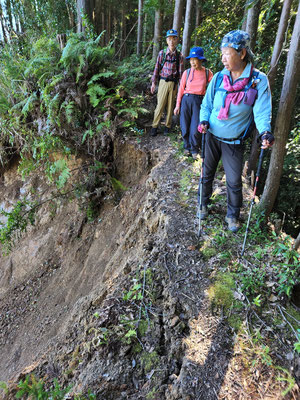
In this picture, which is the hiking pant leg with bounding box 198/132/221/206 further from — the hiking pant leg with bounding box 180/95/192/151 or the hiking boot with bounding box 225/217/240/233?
the hiking pant leg with bounding box 180/95/192/151

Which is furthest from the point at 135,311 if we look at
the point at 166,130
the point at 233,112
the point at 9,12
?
the point at 9,12

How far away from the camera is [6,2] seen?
15.3 meters

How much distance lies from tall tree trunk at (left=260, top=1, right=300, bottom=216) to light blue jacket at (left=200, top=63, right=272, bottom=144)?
0.40 meters

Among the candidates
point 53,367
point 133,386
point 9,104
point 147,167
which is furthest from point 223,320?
point 9,104

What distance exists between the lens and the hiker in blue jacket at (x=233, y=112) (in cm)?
342

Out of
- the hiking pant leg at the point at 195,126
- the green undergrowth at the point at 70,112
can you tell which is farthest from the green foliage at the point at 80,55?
the hiking pant leg at the point at 195,126

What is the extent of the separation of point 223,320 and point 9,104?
853cm

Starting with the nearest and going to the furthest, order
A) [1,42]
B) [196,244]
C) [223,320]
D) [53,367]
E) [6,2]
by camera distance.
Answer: [223,320] → [53,367] → [196,244] → [1,42] → [6,2]

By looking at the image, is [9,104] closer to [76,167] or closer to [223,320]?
[76,167]

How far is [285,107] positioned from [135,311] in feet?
11.5

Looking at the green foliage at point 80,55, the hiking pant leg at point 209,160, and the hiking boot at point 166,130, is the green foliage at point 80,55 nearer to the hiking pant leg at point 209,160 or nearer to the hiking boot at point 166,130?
the hiking boot at point 166,130

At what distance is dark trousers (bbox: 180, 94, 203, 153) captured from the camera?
6.02m

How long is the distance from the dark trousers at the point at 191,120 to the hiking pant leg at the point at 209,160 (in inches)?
80.3

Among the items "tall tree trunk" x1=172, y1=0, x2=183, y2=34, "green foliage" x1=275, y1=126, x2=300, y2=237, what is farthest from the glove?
"green foliage" x1=275, y1=126, x2=300, y2=237
